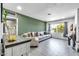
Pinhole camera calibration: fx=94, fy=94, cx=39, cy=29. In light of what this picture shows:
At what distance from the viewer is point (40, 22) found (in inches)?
107

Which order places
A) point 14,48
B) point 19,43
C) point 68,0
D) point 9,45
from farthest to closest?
point 19,43 → point 14,48 → point 9,45 → point 68,0

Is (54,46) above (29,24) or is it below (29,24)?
below

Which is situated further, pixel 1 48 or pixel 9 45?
pixel 9 45

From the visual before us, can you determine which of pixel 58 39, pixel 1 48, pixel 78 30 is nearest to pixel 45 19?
pixel 58 39

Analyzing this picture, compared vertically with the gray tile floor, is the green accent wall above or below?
above

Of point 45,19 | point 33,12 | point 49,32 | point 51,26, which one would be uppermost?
point 33,12

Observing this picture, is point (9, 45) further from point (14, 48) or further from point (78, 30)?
point (78, 30)

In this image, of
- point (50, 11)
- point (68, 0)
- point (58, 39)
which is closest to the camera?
point (68, 0)

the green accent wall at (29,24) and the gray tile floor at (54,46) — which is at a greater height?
the green accent wall at (29,24)

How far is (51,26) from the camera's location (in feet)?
8.59

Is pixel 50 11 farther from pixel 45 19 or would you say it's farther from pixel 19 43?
pixel 19 43

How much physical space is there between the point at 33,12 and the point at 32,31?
0.93m

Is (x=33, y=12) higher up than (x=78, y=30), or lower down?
higher up

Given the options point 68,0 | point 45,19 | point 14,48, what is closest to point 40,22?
point 45,19
